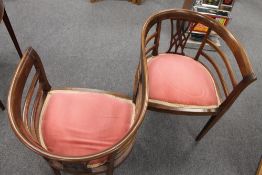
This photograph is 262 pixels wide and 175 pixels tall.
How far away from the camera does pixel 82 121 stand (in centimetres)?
Answer: 105

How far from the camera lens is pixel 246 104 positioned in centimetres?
173

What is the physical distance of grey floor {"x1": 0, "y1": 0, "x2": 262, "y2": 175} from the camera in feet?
4.58

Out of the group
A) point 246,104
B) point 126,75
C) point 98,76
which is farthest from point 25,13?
point 246,104

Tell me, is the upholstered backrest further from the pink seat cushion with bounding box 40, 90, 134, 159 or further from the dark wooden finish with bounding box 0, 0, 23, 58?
the dark wooden finish with bounding box 0, 0, 23, 58

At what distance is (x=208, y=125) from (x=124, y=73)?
772 mm

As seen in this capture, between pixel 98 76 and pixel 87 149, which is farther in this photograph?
pixel 98 76

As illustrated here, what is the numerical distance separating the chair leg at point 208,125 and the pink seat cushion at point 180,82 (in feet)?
0.29

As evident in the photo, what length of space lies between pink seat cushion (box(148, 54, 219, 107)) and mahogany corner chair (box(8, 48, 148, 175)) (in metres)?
0.17

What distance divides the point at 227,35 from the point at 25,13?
182 cm

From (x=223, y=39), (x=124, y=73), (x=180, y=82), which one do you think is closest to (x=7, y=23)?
(x=124, y=73)

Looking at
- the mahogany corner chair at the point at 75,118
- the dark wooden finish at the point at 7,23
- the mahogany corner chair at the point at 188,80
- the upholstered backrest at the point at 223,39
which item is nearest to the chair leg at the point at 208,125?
the mahogany corner chair at the point at 188,80

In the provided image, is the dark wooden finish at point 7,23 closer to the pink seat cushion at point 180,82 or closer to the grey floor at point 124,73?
the grey floor at point 124,73

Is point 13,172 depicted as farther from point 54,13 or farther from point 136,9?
point 136,9

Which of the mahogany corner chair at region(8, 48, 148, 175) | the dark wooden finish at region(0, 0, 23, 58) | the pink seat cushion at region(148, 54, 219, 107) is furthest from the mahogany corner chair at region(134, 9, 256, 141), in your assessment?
the dark wooden finish at region(0, 0, 23, 58)
